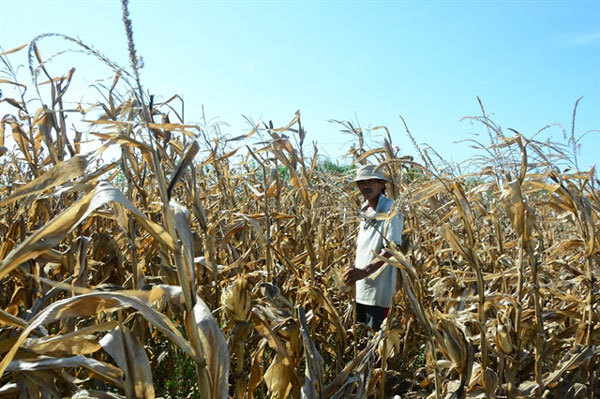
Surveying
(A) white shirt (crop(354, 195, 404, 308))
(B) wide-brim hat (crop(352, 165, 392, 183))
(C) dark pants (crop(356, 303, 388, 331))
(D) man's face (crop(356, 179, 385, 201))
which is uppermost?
(B) wide-brim hat (crop(352, 165, 392, 183))

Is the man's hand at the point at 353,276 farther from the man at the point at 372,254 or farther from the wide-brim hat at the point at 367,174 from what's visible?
the wide-brim hat at the point at 367,174

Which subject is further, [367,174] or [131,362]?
[367,174]

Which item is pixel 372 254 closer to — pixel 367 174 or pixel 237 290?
pixel 367 174

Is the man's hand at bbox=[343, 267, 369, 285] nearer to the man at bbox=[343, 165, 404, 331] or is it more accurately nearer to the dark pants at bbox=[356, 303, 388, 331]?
the man at bbox=[343, 165, 404, 331]

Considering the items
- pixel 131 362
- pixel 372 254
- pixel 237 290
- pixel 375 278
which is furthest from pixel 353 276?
pixel 131 362

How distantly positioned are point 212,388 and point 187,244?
36 cm

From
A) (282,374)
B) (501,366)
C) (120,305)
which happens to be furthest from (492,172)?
(120,305)

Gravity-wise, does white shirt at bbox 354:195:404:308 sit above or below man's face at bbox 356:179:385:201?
below

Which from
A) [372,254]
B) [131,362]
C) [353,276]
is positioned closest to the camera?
[131,362]

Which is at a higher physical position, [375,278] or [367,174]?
[367,174]

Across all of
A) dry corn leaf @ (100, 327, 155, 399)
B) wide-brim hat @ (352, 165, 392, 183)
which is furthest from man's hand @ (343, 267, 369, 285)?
dry corn leaf @ (100, 327, 155, 399)

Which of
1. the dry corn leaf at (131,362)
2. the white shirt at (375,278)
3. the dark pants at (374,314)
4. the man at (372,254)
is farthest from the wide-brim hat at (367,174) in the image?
the dry corn leaf at (131,362)

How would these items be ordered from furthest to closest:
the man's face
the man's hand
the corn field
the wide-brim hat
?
the man's face < the wide-brim hat < the man's hand < the corn field

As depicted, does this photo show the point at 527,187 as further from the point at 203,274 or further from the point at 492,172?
the point at 203,274
